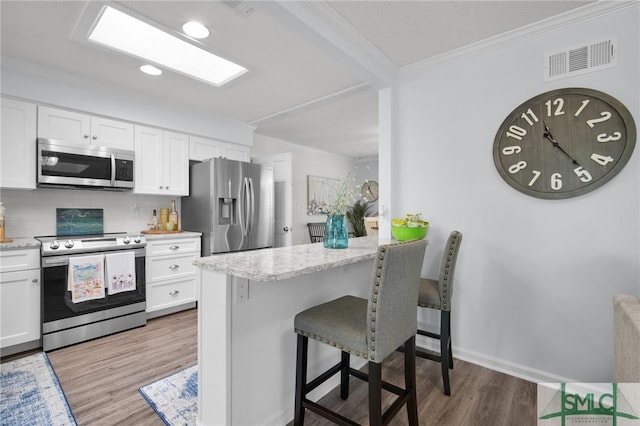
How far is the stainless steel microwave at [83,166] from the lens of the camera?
276 centimetres

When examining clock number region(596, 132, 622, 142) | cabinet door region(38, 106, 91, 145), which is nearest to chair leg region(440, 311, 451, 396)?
clock number region(596, 132, 622, 142)

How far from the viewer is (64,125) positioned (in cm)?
291

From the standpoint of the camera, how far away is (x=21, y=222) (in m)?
2.94

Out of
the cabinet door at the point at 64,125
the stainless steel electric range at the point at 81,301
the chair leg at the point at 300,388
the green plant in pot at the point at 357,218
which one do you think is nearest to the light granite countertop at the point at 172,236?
the stainless steel electric range at the point at 81,301

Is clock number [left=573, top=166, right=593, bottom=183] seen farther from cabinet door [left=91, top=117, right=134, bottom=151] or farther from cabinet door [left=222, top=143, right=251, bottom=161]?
cabinet door [left=91, top=117, right=134, bottom=151]

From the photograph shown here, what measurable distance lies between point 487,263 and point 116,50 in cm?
332

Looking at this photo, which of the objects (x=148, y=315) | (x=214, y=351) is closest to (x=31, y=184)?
(x=148, y=315)

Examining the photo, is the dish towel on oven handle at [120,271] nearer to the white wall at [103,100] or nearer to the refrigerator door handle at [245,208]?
the refrigerator door handle at [245,208]

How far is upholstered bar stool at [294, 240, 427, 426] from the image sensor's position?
1266 millimetres

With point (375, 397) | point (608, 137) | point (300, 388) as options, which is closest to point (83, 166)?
point (300, 388)

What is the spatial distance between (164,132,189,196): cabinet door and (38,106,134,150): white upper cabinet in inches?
15.4

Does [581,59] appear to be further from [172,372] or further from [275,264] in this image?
[172,372]

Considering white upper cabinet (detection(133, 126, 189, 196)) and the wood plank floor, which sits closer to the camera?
the wood plank floor

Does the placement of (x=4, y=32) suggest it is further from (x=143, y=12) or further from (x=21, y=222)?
(x=21, y=222)
